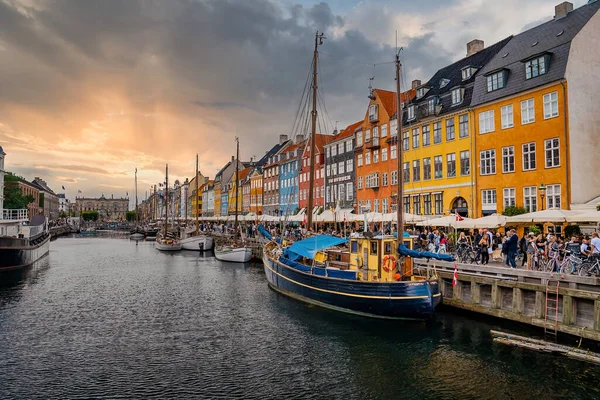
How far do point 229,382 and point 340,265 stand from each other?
12.0 meters

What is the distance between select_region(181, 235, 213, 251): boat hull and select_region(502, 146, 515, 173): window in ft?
146

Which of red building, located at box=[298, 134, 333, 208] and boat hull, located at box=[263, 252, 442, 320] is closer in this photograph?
boat hull, located at box=[263, 252, 442, 320]

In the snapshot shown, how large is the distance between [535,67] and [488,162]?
27.4 ft

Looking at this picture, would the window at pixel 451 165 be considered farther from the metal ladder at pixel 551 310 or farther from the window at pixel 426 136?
the metal ladder at pixel 551 310

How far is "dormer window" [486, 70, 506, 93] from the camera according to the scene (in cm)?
3719

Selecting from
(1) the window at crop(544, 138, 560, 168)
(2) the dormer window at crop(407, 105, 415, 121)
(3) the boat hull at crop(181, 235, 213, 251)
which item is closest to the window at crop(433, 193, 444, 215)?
(2) the dormer window at crop(407, 105, 415, 121)

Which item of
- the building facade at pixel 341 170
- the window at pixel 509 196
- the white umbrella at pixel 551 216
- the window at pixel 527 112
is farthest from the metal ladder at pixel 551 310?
the building facade at pixel 341 170

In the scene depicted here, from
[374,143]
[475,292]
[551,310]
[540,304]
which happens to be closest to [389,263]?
[475,292]

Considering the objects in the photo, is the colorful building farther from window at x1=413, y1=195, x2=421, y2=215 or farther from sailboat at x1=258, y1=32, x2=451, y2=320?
sailboat at x1=258, y1=32, x2=451, y2=320

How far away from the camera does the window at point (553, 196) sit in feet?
106

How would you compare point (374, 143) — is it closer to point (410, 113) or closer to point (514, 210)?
point (410, 113)

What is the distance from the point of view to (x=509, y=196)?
117ft

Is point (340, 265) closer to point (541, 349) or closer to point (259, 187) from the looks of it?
point (541, 349)

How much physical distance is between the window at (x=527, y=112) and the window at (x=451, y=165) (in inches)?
306
